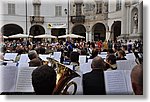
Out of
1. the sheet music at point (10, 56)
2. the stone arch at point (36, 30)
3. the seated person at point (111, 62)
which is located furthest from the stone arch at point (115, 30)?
the sheet music at point (10, 56)

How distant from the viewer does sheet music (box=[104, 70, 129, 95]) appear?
331 centimetres

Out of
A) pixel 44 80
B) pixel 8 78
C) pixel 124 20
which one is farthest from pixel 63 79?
pixel 124 20

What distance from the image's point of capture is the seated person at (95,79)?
332 cm

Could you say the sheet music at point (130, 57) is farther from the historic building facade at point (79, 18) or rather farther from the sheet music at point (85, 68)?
the sheet music at point (85, 68)

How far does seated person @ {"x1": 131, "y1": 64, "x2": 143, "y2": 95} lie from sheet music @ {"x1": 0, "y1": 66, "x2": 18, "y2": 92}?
1111 millimetres

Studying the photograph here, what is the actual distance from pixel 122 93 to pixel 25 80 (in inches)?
36.3

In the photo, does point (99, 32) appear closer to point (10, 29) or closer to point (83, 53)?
point (83, 53)

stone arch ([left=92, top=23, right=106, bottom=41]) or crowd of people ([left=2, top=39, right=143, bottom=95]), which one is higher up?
stone arch ([left=92, top=23, right=106, bottom=41])

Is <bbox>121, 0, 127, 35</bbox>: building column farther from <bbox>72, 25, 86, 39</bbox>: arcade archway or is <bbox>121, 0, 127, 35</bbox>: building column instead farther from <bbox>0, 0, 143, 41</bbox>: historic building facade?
<bbox>72, 25, 86, 39</bbox>: arcade archway

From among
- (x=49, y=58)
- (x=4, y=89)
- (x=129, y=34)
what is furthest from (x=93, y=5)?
(x=4, y=89)

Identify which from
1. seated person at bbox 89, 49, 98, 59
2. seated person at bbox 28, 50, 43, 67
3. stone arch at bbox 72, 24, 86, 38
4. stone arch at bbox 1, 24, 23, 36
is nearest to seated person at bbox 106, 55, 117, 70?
seated person at bbox 89, 49, 98, 59

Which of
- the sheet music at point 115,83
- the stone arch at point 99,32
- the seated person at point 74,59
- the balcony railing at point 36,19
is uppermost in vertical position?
the balcony railing at point 36,19

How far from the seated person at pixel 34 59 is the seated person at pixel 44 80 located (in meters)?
0.05

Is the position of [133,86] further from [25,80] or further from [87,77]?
[25,80]
